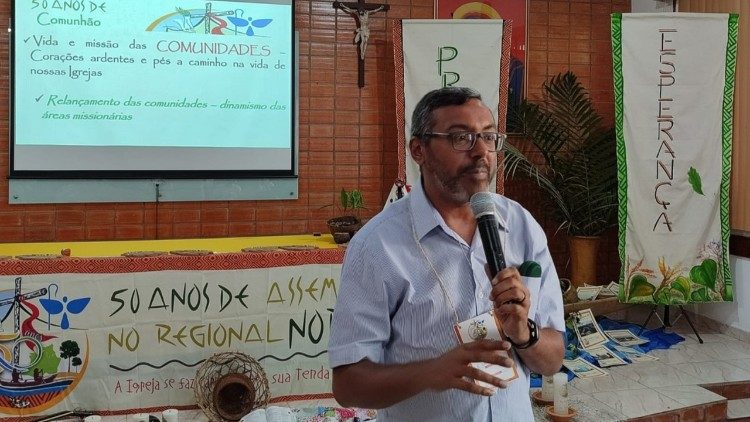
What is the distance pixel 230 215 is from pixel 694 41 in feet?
10.7

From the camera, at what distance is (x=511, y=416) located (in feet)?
4.16

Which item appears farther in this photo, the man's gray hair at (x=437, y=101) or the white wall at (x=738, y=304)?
the white wall at (x=738, y=304)

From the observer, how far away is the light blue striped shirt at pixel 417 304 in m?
1.22

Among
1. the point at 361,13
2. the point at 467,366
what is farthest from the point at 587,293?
the point at 467,366

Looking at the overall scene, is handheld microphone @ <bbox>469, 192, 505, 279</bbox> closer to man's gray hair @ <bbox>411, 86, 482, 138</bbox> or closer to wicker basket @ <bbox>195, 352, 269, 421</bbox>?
man's gray hair @ <bbox>411, 86, 482, 138</bbox>

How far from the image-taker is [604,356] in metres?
4.11

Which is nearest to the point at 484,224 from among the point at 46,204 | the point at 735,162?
the point at 46,204

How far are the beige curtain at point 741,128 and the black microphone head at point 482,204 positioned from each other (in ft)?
12.9

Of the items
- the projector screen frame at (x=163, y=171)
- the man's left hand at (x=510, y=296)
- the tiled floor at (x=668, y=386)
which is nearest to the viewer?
the man's left hand at (x=510, y=296)

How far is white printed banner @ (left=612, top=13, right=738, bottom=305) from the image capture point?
4.36m

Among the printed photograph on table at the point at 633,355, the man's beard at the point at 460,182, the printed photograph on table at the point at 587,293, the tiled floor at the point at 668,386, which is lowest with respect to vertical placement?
the tiled floor at the point at 668,386

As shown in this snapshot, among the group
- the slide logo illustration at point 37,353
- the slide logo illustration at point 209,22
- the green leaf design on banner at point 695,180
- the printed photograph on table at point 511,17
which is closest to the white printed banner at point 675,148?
the green leaf design on banner at point 695,180

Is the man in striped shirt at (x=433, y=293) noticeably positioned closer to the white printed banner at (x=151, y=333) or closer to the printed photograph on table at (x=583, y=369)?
the white printed banner at (x=151, y=333)

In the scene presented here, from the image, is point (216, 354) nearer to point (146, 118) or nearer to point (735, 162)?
point (146, 118)
